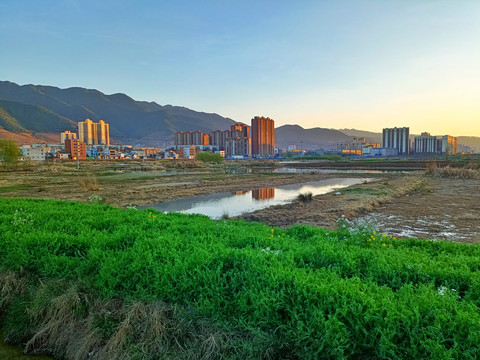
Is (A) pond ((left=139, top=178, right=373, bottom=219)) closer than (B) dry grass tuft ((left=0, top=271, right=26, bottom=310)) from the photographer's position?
No

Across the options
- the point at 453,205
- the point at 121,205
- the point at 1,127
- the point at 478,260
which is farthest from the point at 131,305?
the point at 1,127

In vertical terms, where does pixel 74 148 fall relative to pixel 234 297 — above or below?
above

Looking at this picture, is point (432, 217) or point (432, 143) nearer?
point (432, 217)

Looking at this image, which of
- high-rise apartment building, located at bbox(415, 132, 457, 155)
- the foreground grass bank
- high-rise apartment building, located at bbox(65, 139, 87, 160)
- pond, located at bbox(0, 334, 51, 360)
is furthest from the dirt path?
high-rise apartment building, located at bbox(415, 132, 457, 155)

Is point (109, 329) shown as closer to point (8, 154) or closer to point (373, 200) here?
point (373, 200)

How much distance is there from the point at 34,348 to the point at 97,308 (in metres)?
1.27

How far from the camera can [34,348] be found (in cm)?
472

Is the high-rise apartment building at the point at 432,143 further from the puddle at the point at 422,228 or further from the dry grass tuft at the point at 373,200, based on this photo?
the puddle at the point at 422,228

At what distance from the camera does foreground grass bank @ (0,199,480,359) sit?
306cm

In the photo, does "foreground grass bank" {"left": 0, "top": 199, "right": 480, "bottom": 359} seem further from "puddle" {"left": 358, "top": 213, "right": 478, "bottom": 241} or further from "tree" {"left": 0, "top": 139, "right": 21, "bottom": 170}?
"tree" {"left": 0, "top": 139, "right": 21, "bottom": 170}

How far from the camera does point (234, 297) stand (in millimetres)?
3836

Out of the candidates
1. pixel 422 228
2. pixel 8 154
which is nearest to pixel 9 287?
pixel 422 228

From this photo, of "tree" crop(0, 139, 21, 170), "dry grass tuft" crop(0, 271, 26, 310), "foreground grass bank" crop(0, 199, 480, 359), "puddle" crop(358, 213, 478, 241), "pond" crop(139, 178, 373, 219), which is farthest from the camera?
"tree" crop(0, 139, 21, 170)

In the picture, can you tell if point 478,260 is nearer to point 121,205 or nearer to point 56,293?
point 56,293
